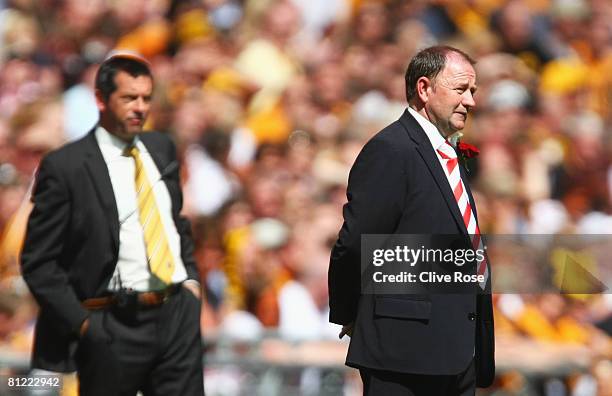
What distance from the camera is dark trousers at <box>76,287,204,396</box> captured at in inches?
214

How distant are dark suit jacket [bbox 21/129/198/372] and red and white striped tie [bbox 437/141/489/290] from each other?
4.99ft

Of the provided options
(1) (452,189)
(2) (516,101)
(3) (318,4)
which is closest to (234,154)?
(3) (318,4)

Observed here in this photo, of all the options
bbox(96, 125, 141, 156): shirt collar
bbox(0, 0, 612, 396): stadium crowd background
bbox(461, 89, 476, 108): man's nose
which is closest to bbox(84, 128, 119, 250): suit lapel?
bbox(96, 125, 141, 156): shirt collar

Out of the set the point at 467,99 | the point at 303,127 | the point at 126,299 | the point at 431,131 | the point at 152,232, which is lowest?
the point at 126,299

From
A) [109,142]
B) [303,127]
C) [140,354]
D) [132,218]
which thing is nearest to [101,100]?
[109,142]

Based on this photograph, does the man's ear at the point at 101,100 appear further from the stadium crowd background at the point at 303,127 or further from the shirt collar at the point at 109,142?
the stadium crowd background at the point at 303,127

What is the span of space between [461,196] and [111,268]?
5.26 feet

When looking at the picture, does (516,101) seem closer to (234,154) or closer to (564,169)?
(564,169)

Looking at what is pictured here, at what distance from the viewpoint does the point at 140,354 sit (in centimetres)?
547

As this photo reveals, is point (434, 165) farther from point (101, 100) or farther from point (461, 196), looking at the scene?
point (101, 100)

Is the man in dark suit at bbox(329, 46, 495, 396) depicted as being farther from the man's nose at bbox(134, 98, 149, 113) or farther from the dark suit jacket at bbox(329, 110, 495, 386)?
the man's nose at bbox(134, 98, 149, 113)

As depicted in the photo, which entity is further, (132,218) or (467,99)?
(132,218)

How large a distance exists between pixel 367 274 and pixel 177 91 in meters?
4.92

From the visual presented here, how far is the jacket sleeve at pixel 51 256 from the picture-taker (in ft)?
17.6
